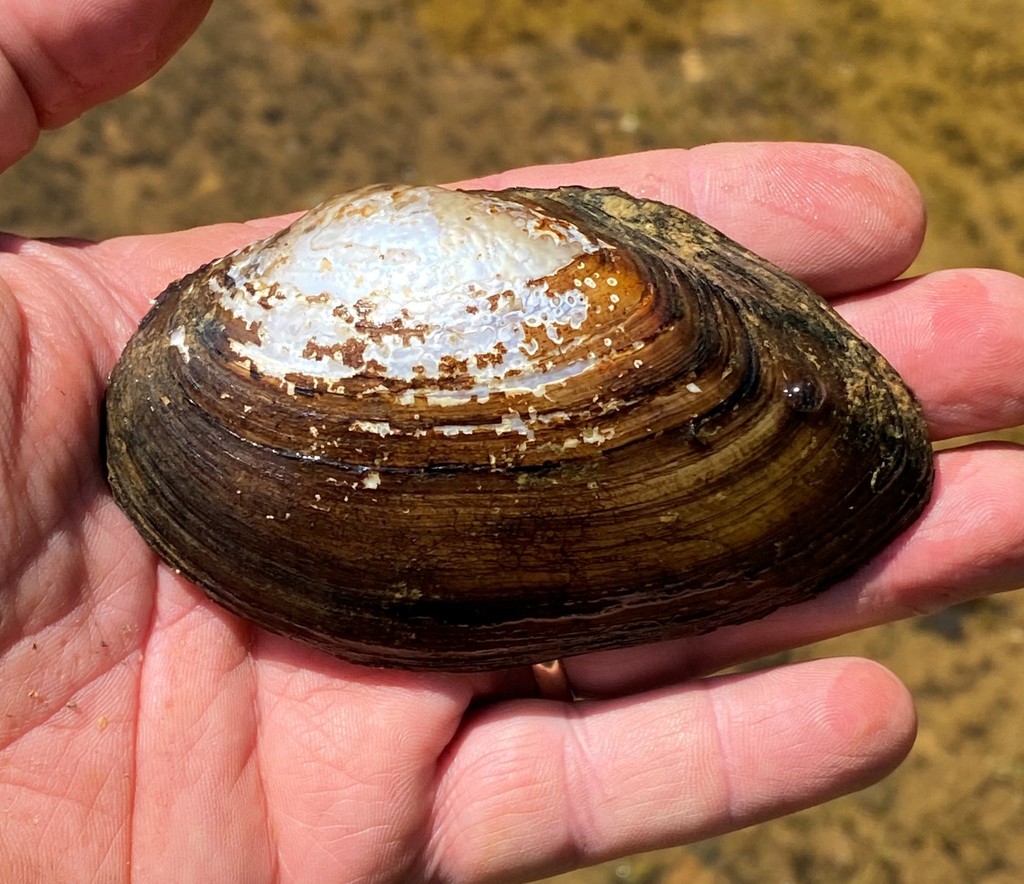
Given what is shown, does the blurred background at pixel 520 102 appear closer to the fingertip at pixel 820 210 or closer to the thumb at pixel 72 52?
the fingertip at pixel 820 210

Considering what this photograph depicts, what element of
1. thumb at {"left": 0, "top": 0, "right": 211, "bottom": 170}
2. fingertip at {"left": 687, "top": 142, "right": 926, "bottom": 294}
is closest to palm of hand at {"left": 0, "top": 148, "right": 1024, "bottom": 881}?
thumb at {"left": 0, "top": 0, "right": 211, "bottom": 170}

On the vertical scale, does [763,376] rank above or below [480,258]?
below

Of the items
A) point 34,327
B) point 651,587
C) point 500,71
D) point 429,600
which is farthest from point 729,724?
point 500,71

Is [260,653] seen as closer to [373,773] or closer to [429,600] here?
[373,773]

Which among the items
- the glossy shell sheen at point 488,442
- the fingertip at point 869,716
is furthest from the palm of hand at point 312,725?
the glossy shell sheen at point 488,442

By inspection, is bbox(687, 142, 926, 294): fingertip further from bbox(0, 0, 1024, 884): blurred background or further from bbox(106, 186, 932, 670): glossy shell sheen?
bbox(0, 0, 1024, 884): blurred background

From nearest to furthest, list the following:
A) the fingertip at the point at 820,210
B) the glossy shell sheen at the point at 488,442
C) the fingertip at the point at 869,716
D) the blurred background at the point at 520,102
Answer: the glossy shell sheen at the point at 488,442 < the fingertip at the point at 869,716 < the fingertip at the point at 820,210 < the blurred background at the point at 520,102

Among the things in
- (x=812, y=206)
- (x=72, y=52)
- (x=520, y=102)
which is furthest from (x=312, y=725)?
(x=520, y=102)
